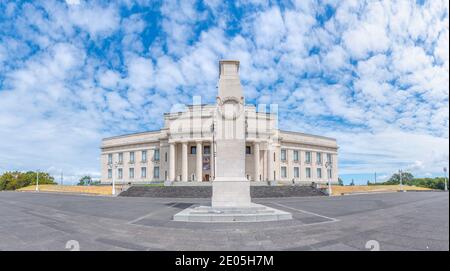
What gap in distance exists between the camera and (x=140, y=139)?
69438mm

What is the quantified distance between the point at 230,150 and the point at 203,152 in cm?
4653

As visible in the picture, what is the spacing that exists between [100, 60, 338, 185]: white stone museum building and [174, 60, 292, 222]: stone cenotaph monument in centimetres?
3615

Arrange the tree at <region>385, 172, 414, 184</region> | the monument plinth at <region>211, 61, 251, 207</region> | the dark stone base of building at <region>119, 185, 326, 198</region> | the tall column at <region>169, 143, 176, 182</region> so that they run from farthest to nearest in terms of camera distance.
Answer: the tree at <region>385, 172, 414, 184</region> < the tall column at <region>169, 143, 176, 182</region> < the dark stone base of building at <region>119, 185, 326, 198</region> < the monument plinth at <region>211, 61, 251, 207</region>

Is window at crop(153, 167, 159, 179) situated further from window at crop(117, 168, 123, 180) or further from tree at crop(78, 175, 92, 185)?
tree at crop(78, 175, 92, 185)

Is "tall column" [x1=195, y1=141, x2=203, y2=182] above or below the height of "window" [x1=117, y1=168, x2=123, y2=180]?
above

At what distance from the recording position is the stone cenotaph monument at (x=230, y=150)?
13.1 m

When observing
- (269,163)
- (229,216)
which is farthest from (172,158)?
(229,216)

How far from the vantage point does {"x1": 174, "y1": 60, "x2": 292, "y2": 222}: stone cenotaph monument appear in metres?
13.1

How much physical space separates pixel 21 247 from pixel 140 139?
65522 millimetres

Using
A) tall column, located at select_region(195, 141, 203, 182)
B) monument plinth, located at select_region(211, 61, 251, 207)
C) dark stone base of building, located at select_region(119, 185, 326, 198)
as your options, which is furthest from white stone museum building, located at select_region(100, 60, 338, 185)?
monument plinth, located at select_region(211, 61, 251, 207)

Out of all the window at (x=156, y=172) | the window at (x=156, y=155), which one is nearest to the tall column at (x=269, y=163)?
the window at (x=156, y=172)

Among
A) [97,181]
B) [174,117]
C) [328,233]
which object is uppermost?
[174,117]
